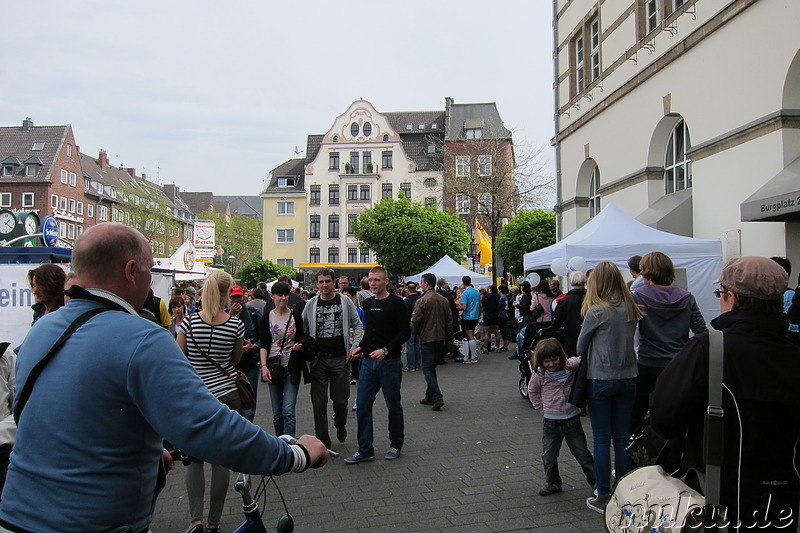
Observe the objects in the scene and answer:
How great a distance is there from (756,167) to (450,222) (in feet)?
106

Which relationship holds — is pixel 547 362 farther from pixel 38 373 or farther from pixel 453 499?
pixel 38 373

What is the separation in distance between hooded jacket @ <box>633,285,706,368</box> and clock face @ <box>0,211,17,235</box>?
14.9 m

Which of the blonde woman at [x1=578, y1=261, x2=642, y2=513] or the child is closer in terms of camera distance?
the blonde woman at [x1=578, y1=261, x2=642, y2=513]

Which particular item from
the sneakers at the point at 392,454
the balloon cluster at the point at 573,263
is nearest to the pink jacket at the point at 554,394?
the sneakers at the point at 392,454

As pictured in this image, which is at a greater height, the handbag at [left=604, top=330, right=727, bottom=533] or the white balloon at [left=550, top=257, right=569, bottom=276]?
the white balloon at [left=550, top=257, right=569, bottom=276]

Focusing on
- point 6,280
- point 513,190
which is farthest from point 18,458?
point 513,190

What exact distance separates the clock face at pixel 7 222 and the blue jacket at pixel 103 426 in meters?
15.3

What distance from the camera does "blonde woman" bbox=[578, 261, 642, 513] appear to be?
4914mm

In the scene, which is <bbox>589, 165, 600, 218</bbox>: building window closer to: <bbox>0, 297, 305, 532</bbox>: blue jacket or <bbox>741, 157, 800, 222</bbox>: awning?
<bbox>741, 157, 800, 222</bbox>: awning

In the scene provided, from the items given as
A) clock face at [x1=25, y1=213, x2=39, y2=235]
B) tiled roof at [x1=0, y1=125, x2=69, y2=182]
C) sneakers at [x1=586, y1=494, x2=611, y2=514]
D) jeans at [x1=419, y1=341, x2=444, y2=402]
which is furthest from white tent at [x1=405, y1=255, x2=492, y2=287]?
tiled roof at [x1=0, y1=125, x2=69, y2=182]

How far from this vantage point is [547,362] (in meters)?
5.31

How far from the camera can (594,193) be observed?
19.6 m

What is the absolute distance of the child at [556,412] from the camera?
526 centimetres

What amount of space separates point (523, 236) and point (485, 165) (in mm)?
5505
